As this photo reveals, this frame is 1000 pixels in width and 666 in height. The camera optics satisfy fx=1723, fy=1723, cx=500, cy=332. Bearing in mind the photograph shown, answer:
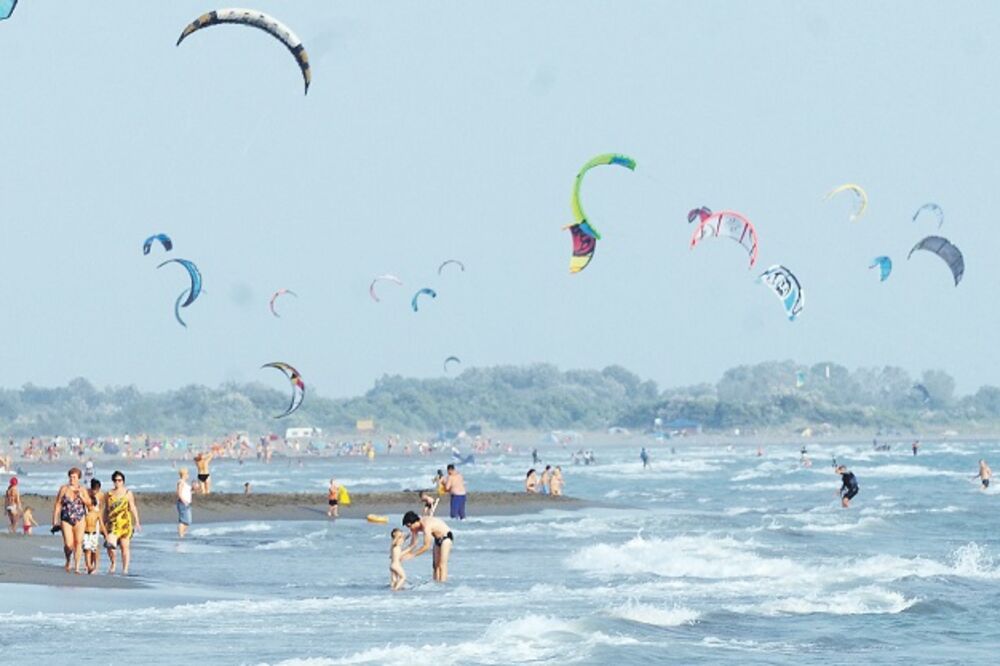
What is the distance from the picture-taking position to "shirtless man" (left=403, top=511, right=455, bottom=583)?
1916cm

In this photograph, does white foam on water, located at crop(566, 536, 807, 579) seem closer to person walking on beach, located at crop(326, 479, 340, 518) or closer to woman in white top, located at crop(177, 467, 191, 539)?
woman in white top, located at crop(177, 467, 191, 539)

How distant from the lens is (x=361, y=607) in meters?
17.3

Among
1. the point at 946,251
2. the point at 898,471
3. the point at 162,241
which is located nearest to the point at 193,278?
the point at 162,241

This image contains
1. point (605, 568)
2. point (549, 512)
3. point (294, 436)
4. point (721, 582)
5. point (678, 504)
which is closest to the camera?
point (721, 582)

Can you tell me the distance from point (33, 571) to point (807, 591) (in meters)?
8.83

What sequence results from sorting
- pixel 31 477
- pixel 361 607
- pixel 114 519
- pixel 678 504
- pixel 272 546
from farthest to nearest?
pixel 31 477
pixel 678 504
pixel 272 546
pixel 114 519
pixel 361 607

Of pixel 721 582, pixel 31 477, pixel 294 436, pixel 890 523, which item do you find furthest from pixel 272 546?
pixel 294 436

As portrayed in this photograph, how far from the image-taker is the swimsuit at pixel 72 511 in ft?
60.2

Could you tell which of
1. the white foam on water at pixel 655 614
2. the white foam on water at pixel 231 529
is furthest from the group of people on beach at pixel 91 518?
the white foam on water at pixel 231 529

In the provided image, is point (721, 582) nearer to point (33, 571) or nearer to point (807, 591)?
point (807, 591)

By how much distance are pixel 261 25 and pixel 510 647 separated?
524 inches

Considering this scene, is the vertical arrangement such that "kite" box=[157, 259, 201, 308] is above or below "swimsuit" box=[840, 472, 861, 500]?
above

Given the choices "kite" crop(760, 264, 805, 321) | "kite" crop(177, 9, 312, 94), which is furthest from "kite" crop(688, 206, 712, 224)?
"kite" crop(177, 9, 312, 94)

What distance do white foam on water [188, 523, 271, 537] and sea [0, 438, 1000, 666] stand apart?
0.05 metres
